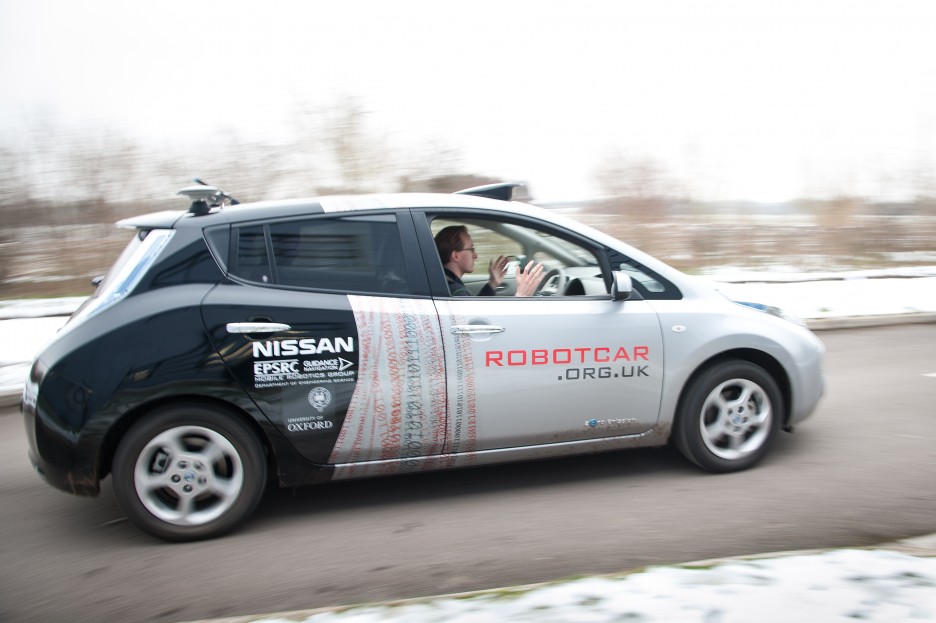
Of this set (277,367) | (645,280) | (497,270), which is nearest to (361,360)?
(277,367)

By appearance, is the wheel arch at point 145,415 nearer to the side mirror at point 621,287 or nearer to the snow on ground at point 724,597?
the snow on ground at point 724,597

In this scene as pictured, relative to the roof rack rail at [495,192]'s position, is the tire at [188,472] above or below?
below

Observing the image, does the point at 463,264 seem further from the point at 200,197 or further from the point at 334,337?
the point at 200,197

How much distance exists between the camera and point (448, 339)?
13.5 ft

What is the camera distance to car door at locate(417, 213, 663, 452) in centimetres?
416

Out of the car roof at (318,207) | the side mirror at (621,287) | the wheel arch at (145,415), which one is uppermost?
the car roof at (318,207)

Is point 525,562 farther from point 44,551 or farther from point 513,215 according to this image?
point 44,551

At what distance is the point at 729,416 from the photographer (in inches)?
181

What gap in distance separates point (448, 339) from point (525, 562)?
114cm

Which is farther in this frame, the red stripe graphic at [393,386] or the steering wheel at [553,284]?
the steering wheel at [553,284]

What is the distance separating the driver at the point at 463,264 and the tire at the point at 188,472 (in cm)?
135

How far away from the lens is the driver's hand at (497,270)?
4777 mm

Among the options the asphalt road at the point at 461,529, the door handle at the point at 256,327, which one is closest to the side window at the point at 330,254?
the door handle at the point at 256,327

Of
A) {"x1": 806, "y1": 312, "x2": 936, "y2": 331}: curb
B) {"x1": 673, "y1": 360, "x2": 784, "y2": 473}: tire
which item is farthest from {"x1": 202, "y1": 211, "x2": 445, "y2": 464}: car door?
{"x1": 806, "y1": 312, "x2": 936, "y2": 331}: curb
